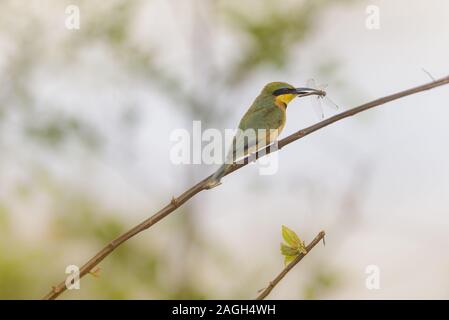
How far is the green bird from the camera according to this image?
1194 millimetres

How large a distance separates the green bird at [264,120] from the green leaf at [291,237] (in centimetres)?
50

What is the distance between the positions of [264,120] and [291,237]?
0.85m

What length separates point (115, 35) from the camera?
10.5ft

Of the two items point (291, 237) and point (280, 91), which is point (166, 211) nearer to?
point (291, 237)

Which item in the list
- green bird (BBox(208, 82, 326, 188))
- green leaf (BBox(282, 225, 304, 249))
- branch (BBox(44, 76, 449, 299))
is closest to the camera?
branch (BBox(44, 76, 449, 299))

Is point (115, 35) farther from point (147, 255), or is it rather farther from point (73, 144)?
point (147, 255)

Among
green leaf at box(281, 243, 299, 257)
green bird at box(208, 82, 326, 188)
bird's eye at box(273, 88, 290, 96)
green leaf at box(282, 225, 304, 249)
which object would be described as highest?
bird's eye at box(273, 88, 290, 96)

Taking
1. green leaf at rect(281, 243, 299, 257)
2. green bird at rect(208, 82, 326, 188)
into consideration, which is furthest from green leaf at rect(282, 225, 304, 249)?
green bird at rect(208, 82, 326, 188)

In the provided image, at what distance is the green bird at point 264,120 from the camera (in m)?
1.19

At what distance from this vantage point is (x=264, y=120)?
1.44 meters

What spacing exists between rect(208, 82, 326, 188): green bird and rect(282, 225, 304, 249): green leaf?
0.50m

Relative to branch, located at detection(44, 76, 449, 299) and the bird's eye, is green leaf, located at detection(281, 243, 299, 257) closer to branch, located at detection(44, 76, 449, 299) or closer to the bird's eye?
branch, located at detection(44, 76, 449, 299)

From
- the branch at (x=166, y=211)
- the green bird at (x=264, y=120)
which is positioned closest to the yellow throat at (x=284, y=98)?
the green bird at (x=264, y=120)
